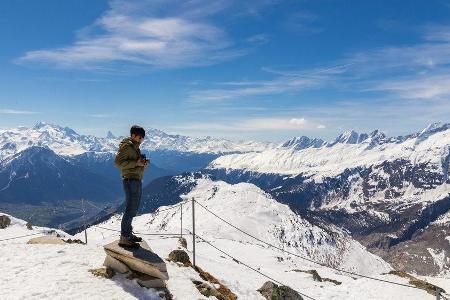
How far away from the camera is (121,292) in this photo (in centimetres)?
1742

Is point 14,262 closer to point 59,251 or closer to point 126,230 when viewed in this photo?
point 59,251

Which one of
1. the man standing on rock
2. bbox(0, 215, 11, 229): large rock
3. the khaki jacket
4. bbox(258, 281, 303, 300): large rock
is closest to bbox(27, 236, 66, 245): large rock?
the man standing on rock

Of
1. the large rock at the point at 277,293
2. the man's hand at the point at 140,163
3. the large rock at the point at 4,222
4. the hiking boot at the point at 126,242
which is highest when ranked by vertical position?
the man's hand at the point at 140,163

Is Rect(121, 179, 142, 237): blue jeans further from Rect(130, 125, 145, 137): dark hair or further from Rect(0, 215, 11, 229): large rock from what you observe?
Rect(0, 215, 11, 229): large rock

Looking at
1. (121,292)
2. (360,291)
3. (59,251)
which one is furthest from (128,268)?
(360,291)

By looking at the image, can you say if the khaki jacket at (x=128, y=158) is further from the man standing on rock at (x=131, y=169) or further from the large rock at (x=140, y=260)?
the large rock at (x=140, y=260)

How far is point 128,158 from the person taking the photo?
17.9 metres

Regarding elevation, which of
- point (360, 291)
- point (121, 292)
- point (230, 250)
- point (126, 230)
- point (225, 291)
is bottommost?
point (230, 250)

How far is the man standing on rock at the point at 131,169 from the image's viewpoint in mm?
17875

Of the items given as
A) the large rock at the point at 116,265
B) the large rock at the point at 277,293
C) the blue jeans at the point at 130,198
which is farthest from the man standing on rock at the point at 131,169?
the large rock at the point at 277,293

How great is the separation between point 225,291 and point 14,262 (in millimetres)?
9907

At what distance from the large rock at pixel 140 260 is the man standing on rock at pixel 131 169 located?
0.45 metres

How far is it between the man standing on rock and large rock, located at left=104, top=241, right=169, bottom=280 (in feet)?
1.46

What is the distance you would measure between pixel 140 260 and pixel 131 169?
3.60 meters
